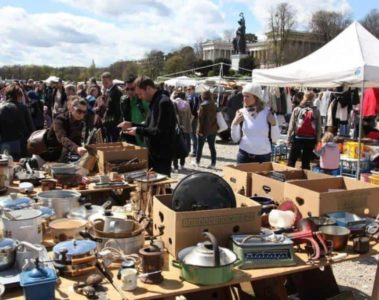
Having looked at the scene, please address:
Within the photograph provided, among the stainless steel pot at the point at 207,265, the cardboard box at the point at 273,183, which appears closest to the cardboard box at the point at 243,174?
the cardboard box at the point at 273,183

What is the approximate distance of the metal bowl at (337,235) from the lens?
2381 mm

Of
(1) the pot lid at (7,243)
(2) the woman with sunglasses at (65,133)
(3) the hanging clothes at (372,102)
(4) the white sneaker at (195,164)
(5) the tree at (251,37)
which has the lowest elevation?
Answer: (4) the white sneaker at (195,164)

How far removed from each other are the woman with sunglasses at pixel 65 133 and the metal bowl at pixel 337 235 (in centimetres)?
246

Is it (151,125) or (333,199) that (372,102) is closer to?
(151,125)

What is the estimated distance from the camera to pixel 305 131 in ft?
23.5

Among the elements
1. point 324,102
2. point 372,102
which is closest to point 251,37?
point 324,102

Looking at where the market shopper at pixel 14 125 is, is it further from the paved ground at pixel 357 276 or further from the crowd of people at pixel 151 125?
the paved ground at pixel 357 276

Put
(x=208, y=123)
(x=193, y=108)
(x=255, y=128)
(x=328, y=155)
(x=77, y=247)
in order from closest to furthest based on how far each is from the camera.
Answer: (x=77, y=247), (x=255, y=128), (x=328, y=155), (x=208, y=123), (x=193, y=108)

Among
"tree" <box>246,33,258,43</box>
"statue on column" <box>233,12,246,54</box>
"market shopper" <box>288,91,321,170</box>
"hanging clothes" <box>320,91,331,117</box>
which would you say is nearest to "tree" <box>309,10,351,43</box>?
"statue on column" <box>233,12,246,54</box>

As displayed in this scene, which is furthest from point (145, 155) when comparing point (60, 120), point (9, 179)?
point (9, 179)

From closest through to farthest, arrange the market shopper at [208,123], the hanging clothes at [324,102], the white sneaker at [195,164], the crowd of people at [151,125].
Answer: the crowd of people at [151,125]
the market shopper at [208,123]
the white sneaker at [195,164]
the hanging clothes at [324,102]

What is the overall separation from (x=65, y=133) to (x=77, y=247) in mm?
2396

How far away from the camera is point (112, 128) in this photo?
295 inches

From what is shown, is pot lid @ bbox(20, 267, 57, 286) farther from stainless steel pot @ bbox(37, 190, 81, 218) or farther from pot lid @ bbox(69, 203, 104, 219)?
stainless steel pot @ bbox(37, 190, 81, 218)
